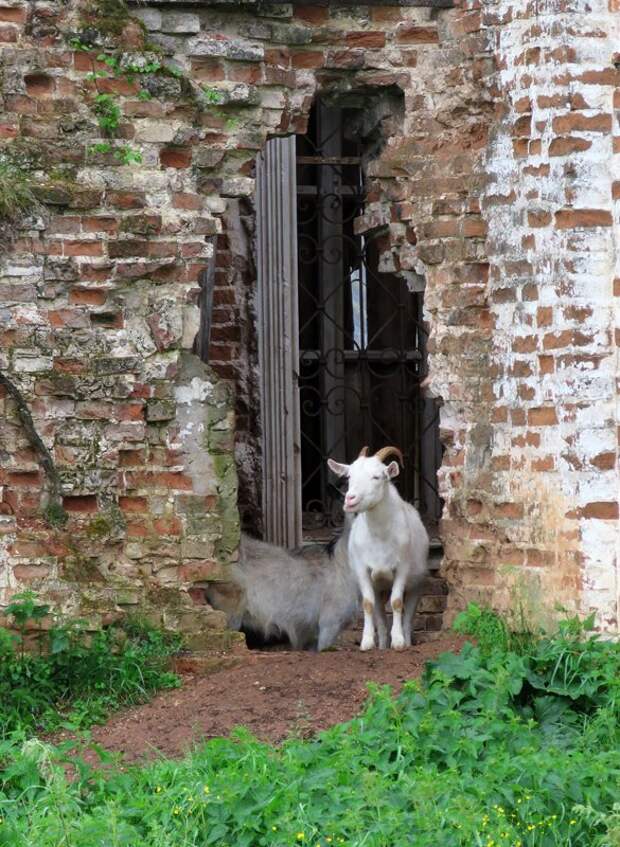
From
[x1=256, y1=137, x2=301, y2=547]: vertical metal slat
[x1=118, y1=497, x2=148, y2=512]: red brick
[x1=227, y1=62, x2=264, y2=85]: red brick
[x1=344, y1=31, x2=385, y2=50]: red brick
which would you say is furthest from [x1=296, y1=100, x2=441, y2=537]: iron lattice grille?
[x1=118, y1=497, x2=148, y2=512]: red brick

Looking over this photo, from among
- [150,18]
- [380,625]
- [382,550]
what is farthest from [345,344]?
[150,18]

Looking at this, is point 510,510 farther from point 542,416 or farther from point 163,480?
point 163,480

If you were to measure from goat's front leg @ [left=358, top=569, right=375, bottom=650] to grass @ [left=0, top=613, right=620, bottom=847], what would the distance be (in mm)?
1882

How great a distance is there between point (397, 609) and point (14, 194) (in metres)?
3.09

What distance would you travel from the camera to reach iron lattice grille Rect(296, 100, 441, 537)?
437 inches

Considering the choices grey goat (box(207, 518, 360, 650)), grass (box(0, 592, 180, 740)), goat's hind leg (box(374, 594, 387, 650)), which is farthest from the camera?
grey goat (box(207, 518, 360, 650))

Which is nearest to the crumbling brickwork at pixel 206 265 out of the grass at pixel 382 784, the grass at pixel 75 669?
the grass at pixel 75 669

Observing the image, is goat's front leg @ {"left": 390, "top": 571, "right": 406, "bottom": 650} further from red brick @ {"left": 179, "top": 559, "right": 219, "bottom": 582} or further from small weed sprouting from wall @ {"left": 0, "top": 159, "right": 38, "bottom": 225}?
small weed sprouting from wall @ {"left": 0, "top": 159, "right": 38, "bottom": 225}

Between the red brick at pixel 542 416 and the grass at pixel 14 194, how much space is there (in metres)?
2.74

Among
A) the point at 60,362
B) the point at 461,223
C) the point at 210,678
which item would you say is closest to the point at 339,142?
the point at 461,223

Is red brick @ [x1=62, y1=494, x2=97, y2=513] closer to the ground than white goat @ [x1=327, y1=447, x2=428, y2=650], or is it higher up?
higher up

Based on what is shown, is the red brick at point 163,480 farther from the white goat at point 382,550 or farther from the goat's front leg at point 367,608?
the goat's front leg at point 367,608

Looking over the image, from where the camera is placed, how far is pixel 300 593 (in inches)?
378

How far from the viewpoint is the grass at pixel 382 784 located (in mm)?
5816
